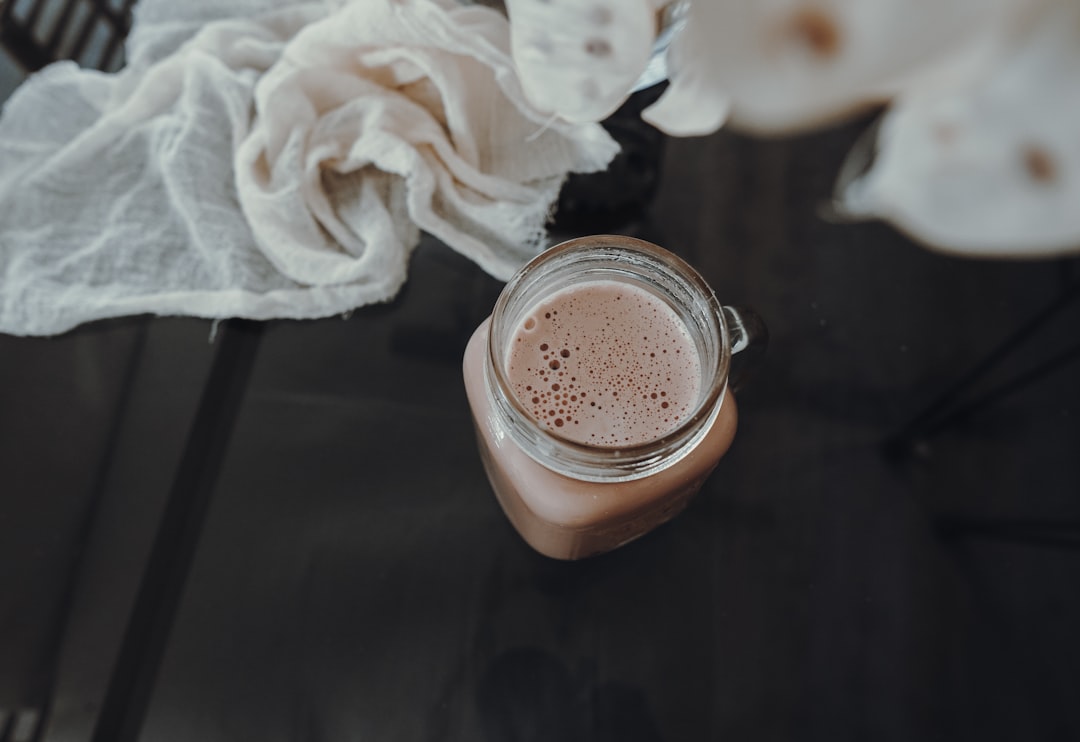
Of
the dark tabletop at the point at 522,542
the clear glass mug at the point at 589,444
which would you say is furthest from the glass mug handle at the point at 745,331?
the dark tabletop at the point at 522,542

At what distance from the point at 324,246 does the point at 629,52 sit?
13.1 inches

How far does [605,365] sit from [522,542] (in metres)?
0.15

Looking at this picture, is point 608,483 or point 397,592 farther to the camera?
point 397,592

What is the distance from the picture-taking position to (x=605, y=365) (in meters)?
0.43

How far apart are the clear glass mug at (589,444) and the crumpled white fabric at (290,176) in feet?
0.40

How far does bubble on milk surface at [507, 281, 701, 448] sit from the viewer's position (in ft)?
1.37

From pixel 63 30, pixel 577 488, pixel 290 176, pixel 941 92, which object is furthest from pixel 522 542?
pixel 63 30

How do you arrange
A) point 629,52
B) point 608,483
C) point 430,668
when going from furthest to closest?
1. point 430,668
2. point 608,483
3. point 629,52

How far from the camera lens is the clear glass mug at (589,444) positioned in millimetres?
367

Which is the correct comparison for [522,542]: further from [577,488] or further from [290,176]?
[290,176]

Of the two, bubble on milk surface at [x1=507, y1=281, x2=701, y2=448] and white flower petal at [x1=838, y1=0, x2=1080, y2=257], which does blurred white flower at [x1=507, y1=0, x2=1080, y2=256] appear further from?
bubble on milk surface at [x1=507, y1=281, x2=701, y2=448]

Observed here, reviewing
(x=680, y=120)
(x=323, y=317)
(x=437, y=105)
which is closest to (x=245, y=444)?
(x=323, y=317)

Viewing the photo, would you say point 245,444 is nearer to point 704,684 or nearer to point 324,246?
point 324,246

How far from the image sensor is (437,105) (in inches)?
22.0
